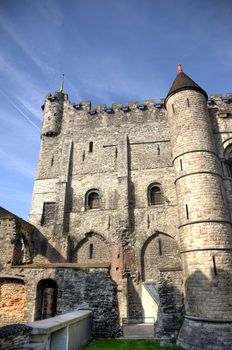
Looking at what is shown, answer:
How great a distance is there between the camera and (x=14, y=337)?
192 inches

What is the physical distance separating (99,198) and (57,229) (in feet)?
10.9

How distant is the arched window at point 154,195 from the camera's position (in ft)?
53.7

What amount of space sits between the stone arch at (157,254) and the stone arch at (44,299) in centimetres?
504

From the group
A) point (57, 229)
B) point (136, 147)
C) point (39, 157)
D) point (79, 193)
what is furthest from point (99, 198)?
point (39, 157)

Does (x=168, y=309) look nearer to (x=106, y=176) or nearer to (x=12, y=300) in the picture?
(x=12, y=300)

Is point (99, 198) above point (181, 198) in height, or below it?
above

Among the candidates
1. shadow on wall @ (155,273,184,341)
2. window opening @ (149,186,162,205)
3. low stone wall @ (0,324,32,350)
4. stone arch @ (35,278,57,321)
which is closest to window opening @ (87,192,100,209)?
window opening @ (149,186,162,205)

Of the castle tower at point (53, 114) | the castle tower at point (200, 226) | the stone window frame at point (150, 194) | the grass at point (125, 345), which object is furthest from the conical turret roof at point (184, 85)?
the grass at point (125, 345)

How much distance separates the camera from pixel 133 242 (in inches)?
583

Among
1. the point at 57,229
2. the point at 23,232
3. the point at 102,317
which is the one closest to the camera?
the point at 102,317

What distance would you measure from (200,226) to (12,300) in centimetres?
861

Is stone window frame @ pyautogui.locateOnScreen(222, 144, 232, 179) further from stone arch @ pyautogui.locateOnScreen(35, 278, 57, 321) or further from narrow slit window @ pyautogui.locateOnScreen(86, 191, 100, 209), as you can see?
stone arch @ pyautogui.locateOnScreen(35, 278, 57, 321)

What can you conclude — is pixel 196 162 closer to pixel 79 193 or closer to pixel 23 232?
pixel 79 193

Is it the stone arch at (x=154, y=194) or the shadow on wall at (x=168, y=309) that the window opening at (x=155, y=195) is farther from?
the shadow on wall at (x=168, y=309)
